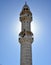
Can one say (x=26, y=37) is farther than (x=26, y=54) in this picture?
Yes

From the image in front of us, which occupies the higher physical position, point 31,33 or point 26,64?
point 31,33

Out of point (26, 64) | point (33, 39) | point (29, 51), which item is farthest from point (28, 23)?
point (26, 64)

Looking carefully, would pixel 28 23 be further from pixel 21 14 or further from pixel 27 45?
pixel 27 45

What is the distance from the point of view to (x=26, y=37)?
46844 mm

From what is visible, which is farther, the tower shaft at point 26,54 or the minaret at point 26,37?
the minaret at point 26,37

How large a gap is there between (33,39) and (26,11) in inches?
382

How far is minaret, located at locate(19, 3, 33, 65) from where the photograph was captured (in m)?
45.1

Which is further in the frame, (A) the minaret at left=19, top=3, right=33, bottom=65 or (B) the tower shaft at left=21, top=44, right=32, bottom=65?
(A) the minaret at left=19, top=3, right=33, bottom=65

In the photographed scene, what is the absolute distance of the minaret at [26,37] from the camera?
148 ft

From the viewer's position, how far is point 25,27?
1914 inches

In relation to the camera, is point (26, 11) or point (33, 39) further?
point (26, 11)

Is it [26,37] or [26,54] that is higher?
[26,37]

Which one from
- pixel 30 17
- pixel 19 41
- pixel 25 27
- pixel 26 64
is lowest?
pixel 26 64

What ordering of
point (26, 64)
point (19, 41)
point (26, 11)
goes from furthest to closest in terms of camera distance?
point (26, 11) < point (19, 41) < point (26, 64)
